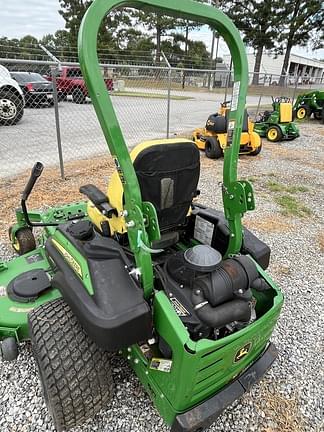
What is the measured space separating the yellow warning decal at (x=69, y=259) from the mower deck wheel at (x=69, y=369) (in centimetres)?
26

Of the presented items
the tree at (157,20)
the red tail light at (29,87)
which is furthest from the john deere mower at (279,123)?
the red tail light at (29,87)

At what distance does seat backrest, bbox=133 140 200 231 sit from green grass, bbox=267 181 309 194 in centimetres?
404

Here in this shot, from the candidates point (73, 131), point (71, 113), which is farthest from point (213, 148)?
point (73, 131)

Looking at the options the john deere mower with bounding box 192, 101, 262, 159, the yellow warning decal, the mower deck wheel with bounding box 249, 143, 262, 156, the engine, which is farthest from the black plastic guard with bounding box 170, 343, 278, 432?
the mower deck wheel with bounding box 249, 143, 262, 156

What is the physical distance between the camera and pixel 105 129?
1401mm

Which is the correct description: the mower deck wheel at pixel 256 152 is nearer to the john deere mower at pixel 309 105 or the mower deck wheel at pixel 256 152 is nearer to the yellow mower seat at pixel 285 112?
the yellow mower seat at pixel 285 112

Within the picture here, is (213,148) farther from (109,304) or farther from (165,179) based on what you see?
(109,304)

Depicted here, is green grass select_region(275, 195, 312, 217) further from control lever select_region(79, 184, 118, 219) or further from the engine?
control lever select_region(79, 184, 118, 219)

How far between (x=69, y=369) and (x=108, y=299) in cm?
45

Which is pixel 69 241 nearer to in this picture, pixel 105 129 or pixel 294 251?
pixel 105 129

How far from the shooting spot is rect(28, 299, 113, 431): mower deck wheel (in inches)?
63.2

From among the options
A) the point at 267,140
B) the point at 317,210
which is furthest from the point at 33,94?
the point at 317,210

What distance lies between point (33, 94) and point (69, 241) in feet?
26.3

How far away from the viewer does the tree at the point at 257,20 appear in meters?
30.0
